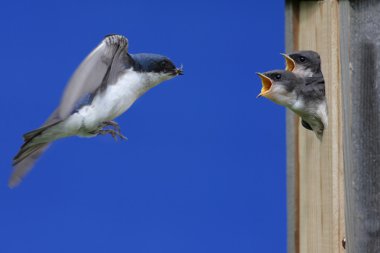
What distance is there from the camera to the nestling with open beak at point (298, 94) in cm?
212

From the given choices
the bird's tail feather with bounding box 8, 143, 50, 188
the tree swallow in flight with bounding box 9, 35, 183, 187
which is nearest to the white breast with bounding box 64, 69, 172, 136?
the tree swallow in flight with bounding box 9, 35, 183, 187

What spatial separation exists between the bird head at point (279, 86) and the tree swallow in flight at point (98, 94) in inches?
7.1

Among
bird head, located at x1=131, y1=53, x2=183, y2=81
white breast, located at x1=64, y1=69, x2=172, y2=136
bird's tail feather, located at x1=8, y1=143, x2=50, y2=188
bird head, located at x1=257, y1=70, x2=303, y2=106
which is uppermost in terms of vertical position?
bird head, located at x1=131, y1=53, x2=183, y2=81

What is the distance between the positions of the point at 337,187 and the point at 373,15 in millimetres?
358

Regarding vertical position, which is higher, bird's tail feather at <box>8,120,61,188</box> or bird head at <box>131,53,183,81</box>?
bird head at <box>131,53,183,81</box>

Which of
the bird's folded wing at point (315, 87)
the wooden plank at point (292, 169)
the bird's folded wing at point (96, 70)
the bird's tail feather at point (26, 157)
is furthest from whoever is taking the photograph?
the wooden plank at point (292, 169)

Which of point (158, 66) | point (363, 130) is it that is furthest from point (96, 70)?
point (363, 130)

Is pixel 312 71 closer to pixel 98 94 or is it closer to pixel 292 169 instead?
pixel 292 169

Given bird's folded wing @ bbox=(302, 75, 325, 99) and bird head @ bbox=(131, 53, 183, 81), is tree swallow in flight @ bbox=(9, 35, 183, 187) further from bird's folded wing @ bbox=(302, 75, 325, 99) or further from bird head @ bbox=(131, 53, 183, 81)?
bird's folded wing @ bbox=(302, 75, 325, 99)

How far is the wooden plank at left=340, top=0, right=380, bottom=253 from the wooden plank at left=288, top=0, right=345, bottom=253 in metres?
0.05

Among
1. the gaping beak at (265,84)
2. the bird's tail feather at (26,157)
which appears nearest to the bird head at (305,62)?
the gaping beak at (265,84)

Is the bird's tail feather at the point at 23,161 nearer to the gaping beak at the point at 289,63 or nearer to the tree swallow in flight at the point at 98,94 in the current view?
the tree swallow in flight at the point at 98,94

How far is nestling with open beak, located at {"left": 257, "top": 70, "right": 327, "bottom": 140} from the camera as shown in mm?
2118

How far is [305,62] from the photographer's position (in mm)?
2197
